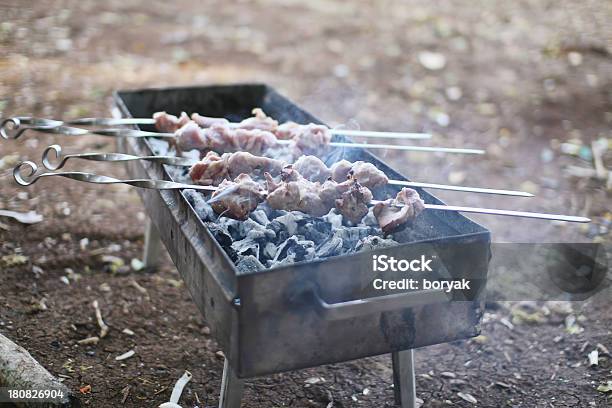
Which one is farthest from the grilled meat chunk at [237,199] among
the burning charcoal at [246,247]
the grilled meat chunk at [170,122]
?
the grilled meat chunk at [170,122]

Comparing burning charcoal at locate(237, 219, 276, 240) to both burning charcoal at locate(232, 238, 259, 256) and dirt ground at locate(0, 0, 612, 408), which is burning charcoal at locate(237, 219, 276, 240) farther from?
dirt ground at locate(0, 0, 612, 408)

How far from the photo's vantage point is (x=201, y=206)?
3332 mm

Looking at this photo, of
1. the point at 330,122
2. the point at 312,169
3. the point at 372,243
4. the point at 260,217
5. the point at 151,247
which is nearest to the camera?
the point at 372,243

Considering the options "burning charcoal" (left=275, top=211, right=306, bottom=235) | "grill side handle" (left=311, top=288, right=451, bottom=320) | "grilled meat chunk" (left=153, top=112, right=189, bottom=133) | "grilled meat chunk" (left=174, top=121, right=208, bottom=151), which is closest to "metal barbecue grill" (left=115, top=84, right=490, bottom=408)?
"grill side handle" (left=311, top=288, right=451, bottom=320)

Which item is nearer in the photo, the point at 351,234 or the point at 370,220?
the point at 351,234

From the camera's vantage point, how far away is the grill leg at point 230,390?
2990mm

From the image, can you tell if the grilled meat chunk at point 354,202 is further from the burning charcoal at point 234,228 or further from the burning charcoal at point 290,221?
the burning charcoal at point 234,228

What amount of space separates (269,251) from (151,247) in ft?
6.62

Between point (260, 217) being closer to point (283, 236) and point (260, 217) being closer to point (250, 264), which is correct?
point (283, 236)

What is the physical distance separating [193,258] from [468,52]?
7.44m

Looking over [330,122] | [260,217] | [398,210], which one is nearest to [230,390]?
[260,217]

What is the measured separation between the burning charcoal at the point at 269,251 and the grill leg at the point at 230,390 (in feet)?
1.63

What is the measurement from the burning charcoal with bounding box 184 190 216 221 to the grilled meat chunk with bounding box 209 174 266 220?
0.06 m

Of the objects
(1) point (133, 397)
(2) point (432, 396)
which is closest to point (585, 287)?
(2) point (432, 396)
